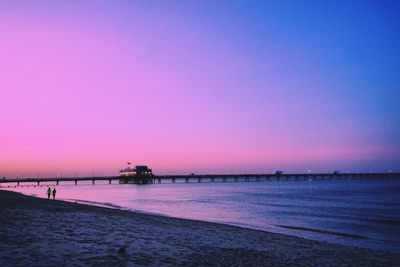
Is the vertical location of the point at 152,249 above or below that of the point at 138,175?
below

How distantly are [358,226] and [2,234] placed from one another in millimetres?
23534

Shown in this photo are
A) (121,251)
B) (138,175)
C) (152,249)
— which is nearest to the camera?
(121,251)

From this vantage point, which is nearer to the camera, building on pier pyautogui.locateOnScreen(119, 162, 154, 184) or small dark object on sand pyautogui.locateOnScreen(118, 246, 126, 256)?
small dark object on sand pyautogui.locateOnScreen(118, 246, 126, 256)

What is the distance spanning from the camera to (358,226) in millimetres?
27344

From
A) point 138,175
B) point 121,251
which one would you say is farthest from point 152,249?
point 138,175

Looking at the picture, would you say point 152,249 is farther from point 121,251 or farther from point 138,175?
point 138,175

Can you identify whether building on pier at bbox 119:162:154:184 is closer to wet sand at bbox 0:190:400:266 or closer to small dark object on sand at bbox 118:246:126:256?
wet sand at bbox 0:190:400:266

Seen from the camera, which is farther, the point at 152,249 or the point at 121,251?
the point at 152,249

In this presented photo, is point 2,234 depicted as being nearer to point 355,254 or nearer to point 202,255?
point 202,255

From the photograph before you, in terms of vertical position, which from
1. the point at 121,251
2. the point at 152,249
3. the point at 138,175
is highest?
the point at 138,175

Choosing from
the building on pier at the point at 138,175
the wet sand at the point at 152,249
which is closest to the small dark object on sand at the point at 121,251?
the wet sand at the point at 152,249

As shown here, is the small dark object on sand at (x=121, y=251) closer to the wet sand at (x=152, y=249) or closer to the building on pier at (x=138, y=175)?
the wet sand at (x=152, y=249)

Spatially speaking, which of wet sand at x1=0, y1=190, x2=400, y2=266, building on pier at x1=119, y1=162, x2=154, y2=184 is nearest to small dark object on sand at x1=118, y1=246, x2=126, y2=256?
wet sand at x1=0, y1=190, x2=400, y2=266

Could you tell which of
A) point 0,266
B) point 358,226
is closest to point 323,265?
point 0,266
